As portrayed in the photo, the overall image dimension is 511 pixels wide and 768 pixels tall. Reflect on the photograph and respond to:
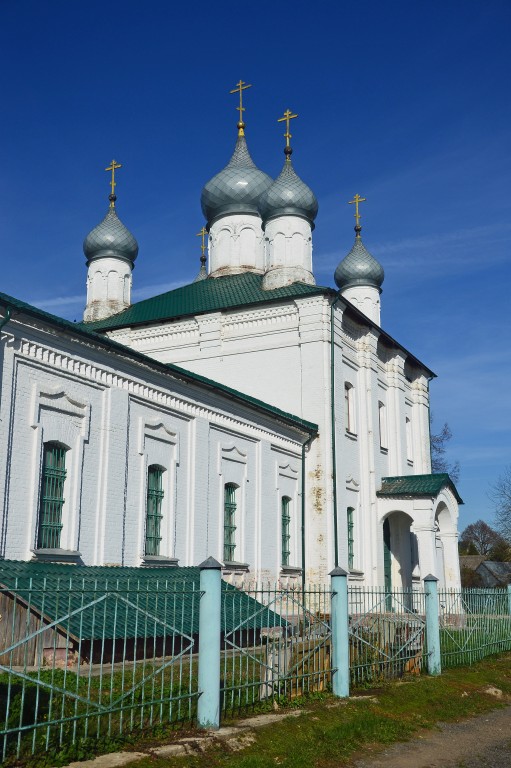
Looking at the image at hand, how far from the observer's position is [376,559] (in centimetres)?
1994

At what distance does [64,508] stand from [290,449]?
7303mm

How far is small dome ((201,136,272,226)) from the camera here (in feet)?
75.5

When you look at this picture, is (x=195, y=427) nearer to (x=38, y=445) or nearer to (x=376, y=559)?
(x=38, y=445)

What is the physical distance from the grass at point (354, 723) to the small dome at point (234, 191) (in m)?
15.4

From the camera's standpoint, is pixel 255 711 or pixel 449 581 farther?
pixel 449 581

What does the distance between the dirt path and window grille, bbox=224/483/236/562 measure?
7.33 m

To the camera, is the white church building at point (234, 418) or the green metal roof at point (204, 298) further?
the green metal roof at point (204, 298)

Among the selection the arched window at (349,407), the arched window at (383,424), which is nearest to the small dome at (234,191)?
the arched window at (349,407)

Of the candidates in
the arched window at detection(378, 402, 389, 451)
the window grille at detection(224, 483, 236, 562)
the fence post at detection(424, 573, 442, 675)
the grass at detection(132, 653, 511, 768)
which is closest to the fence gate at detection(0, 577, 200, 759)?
the grass at detection(132, 653, 511, 768)

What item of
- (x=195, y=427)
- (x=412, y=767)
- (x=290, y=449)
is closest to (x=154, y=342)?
(x=290, y=449)

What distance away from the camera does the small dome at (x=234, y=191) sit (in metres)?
23.0

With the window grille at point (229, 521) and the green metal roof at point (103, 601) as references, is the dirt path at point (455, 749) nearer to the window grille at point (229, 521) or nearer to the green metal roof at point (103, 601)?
the green metal roof at point (103, 601)

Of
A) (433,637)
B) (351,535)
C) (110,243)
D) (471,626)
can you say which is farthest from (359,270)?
(433,637)

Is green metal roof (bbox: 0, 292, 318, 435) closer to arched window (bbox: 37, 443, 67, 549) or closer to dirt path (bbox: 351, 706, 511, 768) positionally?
arched window (bbox: 37, 443, 67, 549)
